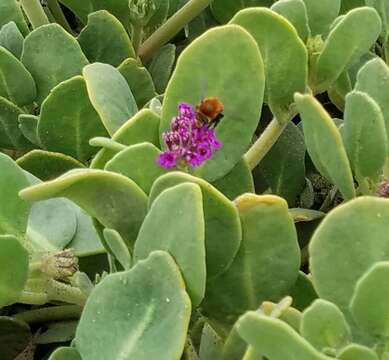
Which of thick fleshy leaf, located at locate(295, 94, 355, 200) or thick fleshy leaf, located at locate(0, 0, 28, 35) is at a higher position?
thick fleshy leaf, located at locate(0, 0, 28, 35)

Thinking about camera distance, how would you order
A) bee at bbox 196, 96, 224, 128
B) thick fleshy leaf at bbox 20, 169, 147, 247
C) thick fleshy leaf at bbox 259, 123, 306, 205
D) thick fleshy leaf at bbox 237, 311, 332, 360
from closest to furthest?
thick fleshy leaf at bbox 237, 311, 332, 360 → thick fleshy leaf at bbox 20, 169, 147, 247 → bee at bbox 196, 96, 224, 128 → thick fleshy leaf at bbox 259, 123, 306, 205

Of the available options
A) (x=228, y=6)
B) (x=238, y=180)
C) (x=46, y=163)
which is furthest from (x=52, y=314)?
(x=228, y=6)

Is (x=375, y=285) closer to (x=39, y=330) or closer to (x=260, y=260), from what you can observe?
(x=260, y=260)

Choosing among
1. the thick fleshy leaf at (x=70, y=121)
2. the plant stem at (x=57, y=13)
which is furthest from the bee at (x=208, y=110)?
the plant stem at (x=57, y=13)

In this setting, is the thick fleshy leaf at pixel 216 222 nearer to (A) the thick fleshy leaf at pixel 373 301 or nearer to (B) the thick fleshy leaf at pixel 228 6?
(A) the thick fleshy leaf at pixel 373 301

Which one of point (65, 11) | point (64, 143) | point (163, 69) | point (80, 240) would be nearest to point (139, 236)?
point (80, 240)

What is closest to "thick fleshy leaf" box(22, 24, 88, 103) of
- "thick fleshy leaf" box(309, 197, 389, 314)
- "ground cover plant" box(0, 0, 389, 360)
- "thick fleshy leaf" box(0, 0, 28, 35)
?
"ground cover plant" box(0, 0, 389, 360)

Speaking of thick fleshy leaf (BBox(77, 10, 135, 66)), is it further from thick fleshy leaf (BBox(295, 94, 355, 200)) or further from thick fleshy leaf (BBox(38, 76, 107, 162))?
thick fleshy leaf (BBox(295, 94, 355, 200))
